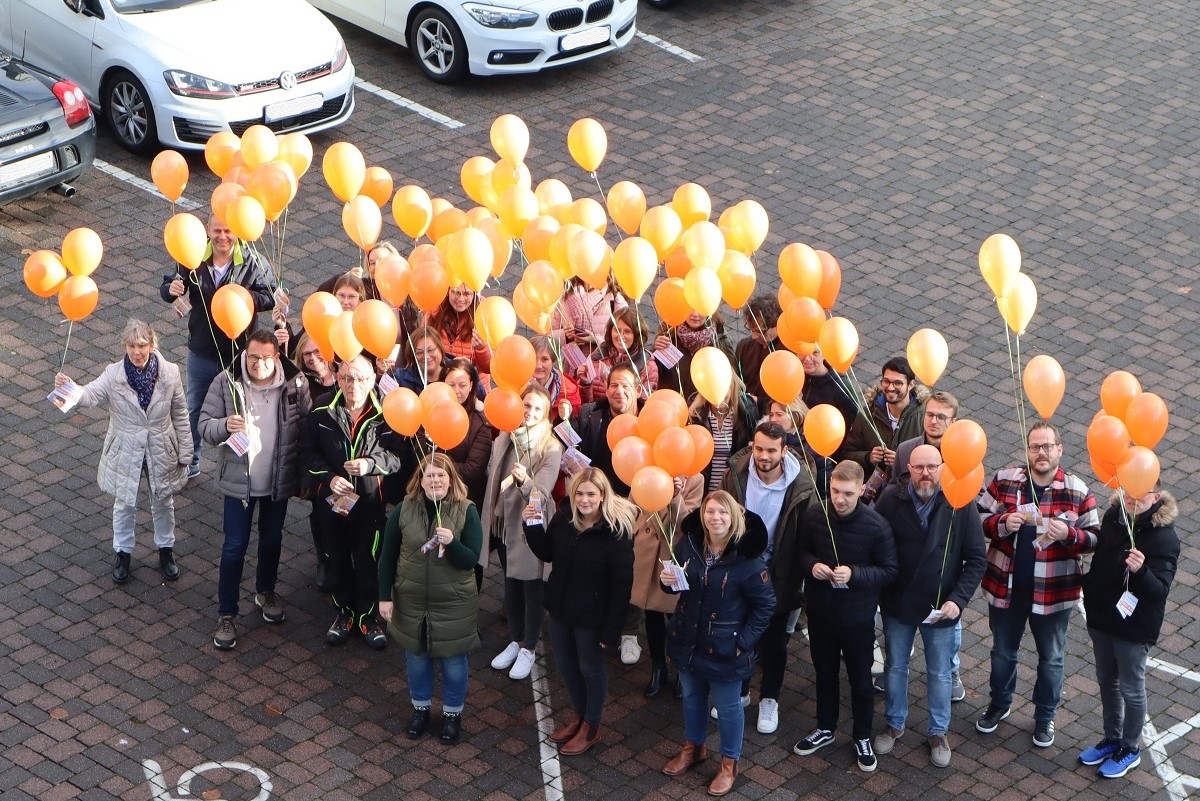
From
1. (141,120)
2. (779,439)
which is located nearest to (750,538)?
(779,439)

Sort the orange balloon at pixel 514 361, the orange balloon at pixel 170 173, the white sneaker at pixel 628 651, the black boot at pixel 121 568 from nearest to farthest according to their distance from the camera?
the orange balloon at pixel 514 361
the white sneaker at pixel 628 651
the black boot at pixel 121 568
the orange balloon at pixel 170 173

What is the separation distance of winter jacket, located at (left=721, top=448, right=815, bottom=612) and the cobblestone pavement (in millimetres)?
800

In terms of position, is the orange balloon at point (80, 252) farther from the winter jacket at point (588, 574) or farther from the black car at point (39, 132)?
the black car at point (39, 132)

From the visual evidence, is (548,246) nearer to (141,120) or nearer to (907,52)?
(141,120)

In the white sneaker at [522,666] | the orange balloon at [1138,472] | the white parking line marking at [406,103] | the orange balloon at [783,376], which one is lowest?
the white sneaker at [522,666]

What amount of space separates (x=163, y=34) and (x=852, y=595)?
8713 millimetres

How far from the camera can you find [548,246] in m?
9.82

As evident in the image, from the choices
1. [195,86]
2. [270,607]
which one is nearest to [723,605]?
[270,607]

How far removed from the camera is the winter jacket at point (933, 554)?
8.42m

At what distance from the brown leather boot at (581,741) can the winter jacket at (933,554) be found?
1.72 metres

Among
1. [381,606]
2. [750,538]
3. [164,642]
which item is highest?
[750,538]

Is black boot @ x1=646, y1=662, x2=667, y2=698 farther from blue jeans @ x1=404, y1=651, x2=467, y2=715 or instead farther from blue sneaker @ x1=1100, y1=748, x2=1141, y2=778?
blue sneaker @ x1=1100, y1=748, x2=1141, y2=778

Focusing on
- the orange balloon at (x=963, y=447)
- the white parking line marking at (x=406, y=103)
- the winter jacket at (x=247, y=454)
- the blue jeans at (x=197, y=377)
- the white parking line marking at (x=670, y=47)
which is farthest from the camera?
the white parking line marking at (x=670, y=47)

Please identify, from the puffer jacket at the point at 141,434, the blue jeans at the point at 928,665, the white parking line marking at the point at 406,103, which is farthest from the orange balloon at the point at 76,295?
the white parking line marking at the point at 406,103
